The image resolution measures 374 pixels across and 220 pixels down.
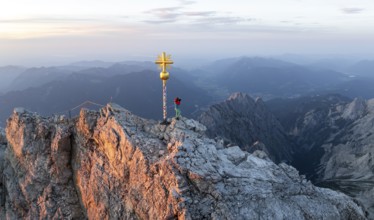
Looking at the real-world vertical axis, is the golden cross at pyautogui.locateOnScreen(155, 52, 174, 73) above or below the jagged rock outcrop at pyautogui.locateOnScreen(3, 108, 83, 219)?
above

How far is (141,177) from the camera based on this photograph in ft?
108

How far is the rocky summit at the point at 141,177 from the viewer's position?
97.1 ft

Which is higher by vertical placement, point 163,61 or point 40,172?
point 163,61

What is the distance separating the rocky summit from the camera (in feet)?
97.1

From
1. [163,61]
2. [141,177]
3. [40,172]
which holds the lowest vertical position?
[40,172]

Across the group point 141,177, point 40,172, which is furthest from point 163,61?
point 40,172

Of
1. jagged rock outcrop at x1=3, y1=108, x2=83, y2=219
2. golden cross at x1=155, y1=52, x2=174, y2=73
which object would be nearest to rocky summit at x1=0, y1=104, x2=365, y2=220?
jagged rock outcrop at x1=3, y1=108, x2=83, y2=219

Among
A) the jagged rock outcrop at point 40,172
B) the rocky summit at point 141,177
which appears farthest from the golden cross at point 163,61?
the jagged rock outcrop at point 40,172

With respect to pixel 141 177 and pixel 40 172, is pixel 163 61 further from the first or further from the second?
pixel 40 172

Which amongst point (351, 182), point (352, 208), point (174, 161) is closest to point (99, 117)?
point (174, 161)

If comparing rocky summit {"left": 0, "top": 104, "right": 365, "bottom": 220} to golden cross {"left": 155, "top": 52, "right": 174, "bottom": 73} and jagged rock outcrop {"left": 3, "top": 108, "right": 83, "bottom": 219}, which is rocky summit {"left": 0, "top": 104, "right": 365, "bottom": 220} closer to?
jagged rock outcrop {"left": 3, "top": 108, "right": 83, "bottom": 219}

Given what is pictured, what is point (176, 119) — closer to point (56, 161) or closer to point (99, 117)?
point (99, 117)

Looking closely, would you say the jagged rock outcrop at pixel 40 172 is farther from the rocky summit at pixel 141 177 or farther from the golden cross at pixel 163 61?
the golden cross at pixel 163 61

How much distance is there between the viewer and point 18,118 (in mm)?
49406
